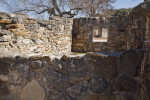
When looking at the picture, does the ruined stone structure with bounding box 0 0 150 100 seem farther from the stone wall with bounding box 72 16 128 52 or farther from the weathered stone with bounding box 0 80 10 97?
the stone wall with bounding box 72 16 128 52

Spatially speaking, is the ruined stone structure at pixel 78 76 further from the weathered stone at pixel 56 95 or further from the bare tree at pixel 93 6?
the bare tree at pixel 93 6

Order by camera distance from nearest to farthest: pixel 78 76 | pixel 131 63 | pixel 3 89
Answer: pixel 131 63, pixel 78 76, pixel 3 89

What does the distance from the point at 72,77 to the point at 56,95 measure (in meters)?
0.26

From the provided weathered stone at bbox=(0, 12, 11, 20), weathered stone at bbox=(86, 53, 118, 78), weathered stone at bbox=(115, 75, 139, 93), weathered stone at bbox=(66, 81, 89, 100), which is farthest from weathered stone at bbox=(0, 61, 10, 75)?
weathered stone at bbox=(0, 12, 11, 20)

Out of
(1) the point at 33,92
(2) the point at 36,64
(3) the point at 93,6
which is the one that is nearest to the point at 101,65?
(2) the point at 36,64

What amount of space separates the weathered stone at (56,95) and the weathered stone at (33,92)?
8cm

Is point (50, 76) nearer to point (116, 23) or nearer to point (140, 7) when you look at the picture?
point (140, 7)

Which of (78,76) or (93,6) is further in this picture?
(93,6)

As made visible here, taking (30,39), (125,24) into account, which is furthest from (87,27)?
(30,39)

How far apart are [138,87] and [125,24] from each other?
21.7 ft

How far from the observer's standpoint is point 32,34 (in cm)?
539

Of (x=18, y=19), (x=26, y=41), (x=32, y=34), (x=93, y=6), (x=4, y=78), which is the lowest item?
(x=4, y=78)

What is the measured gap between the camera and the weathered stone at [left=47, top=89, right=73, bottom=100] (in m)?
1.60

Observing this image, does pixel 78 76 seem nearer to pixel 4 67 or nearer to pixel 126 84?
pixel 126 84
